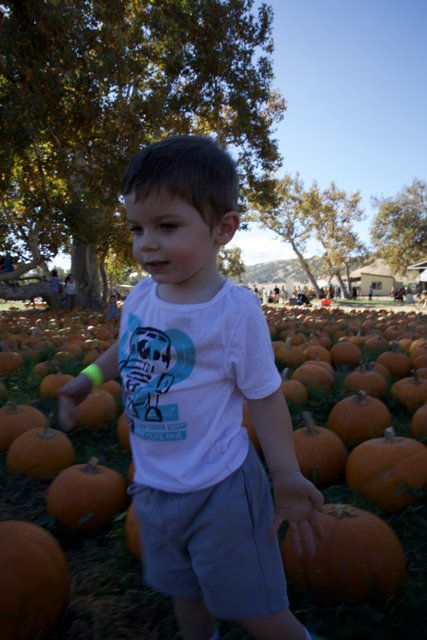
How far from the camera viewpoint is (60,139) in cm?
1516

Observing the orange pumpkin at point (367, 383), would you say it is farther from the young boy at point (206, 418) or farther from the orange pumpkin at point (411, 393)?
the young boy at point (206, 418)

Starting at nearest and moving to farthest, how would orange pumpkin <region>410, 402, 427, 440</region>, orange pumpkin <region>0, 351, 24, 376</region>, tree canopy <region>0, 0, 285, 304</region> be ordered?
orange pumpkin <region>410, 402, 427, 440</region>
orange pumpkin <region>0, 351, 24, 376</region>
tree canopy <region>0, 0, 285, 304</region>

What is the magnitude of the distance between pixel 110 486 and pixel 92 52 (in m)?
14.8

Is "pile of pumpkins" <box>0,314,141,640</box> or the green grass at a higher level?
"pile of pumpkins" <box>0,314,141,640</box>

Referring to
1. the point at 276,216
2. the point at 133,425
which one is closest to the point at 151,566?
the point at 133,425

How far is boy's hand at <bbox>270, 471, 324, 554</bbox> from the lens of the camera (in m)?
1.45

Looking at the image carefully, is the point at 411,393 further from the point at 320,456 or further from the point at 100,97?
the point at 100,97

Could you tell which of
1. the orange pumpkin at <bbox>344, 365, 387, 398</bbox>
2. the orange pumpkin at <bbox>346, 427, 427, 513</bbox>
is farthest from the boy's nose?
the orange pumpkin at <bbox>344, 365, 387, 398</bbox>

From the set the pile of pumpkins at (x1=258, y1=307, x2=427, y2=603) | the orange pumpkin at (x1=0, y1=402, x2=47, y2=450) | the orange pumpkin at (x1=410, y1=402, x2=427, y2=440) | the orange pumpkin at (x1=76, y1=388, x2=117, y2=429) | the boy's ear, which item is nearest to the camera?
the boy's ear

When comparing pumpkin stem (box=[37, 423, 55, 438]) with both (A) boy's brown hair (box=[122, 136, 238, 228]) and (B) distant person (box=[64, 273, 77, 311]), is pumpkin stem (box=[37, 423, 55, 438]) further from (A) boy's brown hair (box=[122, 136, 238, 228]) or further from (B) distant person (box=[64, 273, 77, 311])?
(B) distant person (box=[64, 273, 77, 311])

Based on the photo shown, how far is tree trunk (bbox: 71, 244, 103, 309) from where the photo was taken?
2005cm

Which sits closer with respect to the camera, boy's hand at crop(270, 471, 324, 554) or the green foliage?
boy's hand at crop(270, 471, 324, 554)

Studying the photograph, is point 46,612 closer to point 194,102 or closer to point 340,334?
point 340,334

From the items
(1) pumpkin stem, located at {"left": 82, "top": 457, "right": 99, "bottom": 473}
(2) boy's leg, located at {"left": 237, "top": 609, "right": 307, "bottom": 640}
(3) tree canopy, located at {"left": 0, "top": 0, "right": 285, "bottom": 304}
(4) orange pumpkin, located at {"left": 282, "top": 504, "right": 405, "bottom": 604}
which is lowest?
(4) orange pumpkin, located at {"left": 282, "top": 504, "right": 405, "bottom": 604}
